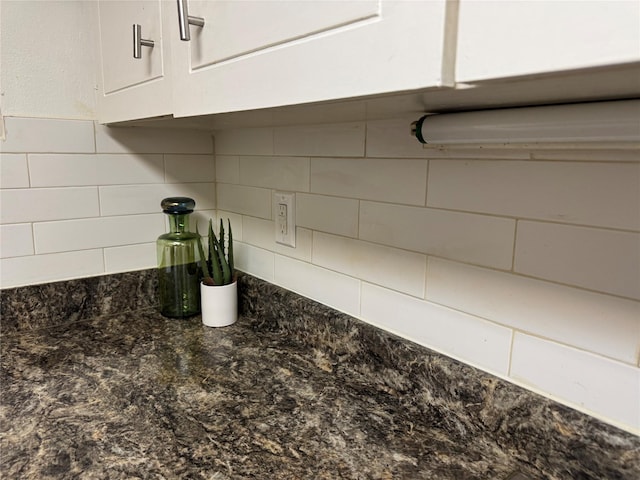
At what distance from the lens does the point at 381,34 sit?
1.23 feet

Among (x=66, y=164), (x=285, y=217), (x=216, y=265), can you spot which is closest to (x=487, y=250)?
(x=285, y=217)

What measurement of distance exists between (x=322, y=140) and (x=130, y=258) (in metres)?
0.63

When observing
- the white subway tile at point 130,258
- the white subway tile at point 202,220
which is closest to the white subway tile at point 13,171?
the white subway tile at point 130,258

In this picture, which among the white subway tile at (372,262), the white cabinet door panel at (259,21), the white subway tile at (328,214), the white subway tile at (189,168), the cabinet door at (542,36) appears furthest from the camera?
the white subway tile at (189,168)

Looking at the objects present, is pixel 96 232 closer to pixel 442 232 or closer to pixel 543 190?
pixel 442 232

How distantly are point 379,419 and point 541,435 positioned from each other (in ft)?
0.76

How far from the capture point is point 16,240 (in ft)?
3.28

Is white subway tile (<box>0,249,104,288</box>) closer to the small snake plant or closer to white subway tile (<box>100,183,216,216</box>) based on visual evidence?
white subway tile (<box>100,183,216,216</box>)

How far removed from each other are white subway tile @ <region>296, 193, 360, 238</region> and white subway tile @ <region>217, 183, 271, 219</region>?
134 millimetres

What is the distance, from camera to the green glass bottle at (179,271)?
1.12 metres

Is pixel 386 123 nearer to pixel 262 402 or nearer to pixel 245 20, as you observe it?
pixel 245 20

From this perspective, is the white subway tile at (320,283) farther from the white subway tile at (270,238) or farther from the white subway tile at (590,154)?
the white subway tile at (590,154)

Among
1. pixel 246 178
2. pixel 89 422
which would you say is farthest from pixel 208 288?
pixel 89 422

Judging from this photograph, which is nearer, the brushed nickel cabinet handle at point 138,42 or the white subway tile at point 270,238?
the brushed nickel cabinet handle at point 138,42
